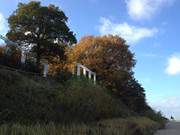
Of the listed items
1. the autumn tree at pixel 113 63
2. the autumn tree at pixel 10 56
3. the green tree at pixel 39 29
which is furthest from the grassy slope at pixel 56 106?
the autumn tree at pixel 113 63

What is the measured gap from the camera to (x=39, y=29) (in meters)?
36.6

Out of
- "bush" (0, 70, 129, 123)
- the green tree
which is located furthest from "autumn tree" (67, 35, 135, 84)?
"bush" (0, 70, 129, 123)

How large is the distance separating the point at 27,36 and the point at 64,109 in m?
17.1

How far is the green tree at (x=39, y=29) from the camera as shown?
Answer: 36344 millimetres

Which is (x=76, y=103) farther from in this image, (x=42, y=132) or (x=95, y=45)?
(x=95, y=45)

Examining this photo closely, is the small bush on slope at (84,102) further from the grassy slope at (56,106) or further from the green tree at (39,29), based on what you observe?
the green tree at (39,29)

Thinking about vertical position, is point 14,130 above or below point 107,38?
below

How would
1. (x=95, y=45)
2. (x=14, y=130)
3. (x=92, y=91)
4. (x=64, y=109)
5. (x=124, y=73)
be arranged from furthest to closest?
(x=95, y=45) → (x=124, y=73) → (x=92, y=91) → (x=64, y=109) → (x=14, y=130)

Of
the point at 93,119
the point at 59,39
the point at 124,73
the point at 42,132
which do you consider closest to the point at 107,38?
the point at 124,73

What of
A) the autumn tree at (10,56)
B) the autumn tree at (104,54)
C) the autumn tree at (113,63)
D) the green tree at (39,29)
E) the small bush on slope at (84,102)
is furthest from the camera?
the autumn tree at (104,54)

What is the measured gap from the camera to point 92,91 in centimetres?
2434

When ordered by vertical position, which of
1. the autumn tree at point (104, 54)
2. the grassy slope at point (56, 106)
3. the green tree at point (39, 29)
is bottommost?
the grassy slope at point (56, 106)

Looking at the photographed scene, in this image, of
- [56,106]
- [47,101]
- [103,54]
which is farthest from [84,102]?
[103,54]

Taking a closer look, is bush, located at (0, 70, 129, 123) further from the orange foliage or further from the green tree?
the orange foliage
